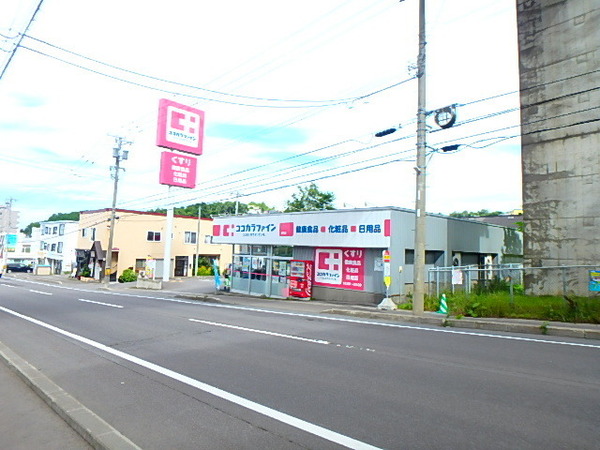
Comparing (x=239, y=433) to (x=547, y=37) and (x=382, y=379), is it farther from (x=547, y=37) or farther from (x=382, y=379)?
(x=547, y=37)

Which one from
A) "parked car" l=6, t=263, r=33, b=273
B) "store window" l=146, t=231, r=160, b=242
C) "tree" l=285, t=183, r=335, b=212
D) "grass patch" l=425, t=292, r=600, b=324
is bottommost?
"parked car" l=6, t=263, r=33, b=273

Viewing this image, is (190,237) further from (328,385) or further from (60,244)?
(328,385)

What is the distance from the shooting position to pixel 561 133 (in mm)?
15484

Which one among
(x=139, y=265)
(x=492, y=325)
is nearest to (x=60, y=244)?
(x=139, y=265)

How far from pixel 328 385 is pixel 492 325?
23.3ft

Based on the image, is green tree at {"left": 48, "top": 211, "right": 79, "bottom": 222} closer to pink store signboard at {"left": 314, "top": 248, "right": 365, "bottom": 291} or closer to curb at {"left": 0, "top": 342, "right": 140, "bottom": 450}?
pink store signboard at {"left": 314, "top": 248, "right": 365, "bottom": 291}

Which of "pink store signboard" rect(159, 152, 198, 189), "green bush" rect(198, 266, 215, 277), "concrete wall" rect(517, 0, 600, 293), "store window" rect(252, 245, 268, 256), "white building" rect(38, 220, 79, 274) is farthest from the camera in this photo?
"white building" rect(38, 220, 79, 274)

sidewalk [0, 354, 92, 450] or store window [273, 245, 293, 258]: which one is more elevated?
store window [273, 245, 293, 258]

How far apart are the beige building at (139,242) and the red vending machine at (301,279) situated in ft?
82.7

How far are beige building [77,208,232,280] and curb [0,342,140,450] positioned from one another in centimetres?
3764

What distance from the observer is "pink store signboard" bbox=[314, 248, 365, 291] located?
19109 millimetres

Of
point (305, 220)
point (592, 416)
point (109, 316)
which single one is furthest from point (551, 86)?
point (109, 316)

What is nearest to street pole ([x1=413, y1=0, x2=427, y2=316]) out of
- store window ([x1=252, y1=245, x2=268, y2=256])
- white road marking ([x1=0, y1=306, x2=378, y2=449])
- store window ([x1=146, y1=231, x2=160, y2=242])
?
white road marking ([x1=0, y1=306, x2=378, y2=449])

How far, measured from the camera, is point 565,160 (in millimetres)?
A: 15352
